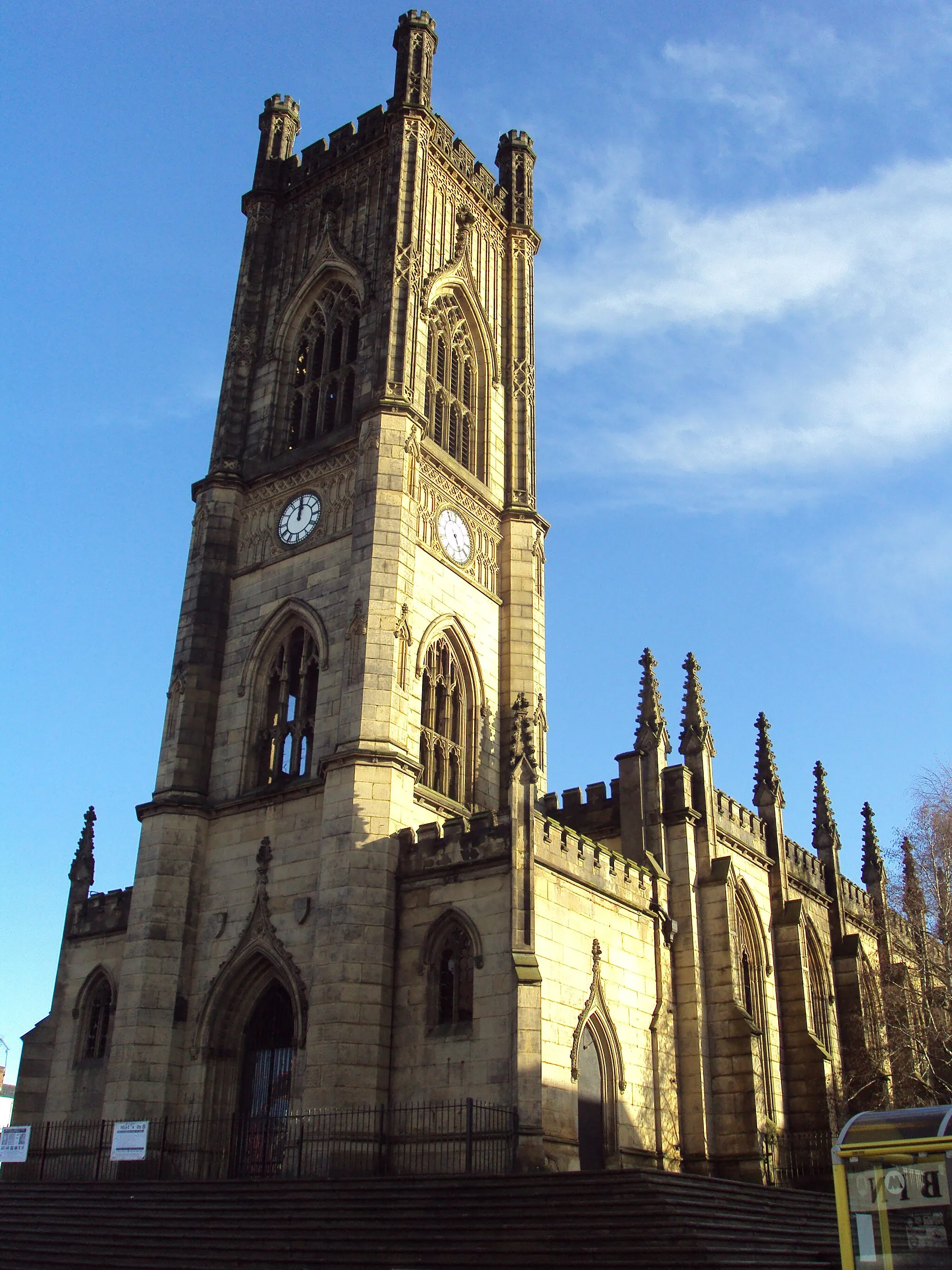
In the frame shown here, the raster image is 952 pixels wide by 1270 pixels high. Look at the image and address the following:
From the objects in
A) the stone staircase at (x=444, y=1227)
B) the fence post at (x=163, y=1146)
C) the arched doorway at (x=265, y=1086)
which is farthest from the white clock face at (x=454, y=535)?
the stone staircase at (x=444, y=1227)

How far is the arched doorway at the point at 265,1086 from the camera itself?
26609mm

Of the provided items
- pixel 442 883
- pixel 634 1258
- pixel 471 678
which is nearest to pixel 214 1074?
pixel 442 883

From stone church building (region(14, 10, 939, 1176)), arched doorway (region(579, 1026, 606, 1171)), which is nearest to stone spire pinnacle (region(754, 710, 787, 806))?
stone church building (region(14, 10, 939, 1176))

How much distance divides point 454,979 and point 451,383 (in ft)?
62.4

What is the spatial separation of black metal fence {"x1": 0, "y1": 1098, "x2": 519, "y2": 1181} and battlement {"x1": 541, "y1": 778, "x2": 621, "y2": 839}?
9901 millimetres

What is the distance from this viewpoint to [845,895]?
133 ft

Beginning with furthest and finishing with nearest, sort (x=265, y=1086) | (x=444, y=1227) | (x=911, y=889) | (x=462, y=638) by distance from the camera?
(x=911, y=889) → (x=462, y=638) → (x=265, y=1086) → (x=444, y=1227)

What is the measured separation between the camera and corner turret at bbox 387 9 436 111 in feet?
123

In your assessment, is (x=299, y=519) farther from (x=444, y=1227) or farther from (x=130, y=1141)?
(x=444, y=1227)

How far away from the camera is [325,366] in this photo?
3641cm

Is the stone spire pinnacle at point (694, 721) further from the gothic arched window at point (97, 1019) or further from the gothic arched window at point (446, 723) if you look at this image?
the gothic arched window at point (97, 1019)

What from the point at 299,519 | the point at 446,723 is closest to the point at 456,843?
the point at 446,723

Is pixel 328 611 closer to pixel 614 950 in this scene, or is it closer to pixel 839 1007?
pixel 614 950

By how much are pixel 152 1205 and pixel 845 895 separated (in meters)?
25.9
